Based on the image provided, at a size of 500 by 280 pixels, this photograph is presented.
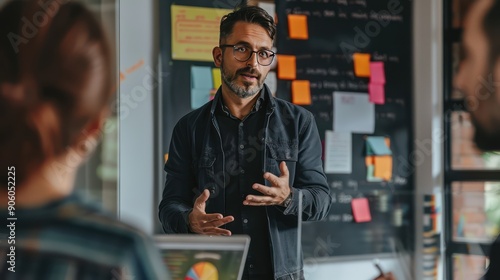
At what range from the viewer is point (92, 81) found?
1.42m

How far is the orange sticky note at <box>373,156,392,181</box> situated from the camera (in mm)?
3000

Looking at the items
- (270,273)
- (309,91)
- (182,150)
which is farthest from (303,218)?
(309,91)

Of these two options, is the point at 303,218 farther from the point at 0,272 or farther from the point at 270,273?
the point at 0,272

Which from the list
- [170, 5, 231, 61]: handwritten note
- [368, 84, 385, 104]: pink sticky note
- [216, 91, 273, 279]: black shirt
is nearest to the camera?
[216, 91, 273, 279]: black shirt

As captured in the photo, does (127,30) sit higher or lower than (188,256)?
higher

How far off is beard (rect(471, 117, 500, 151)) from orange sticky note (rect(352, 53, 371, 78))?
1.88 feet

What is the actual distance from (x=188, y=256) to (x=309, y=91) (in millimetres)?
1638

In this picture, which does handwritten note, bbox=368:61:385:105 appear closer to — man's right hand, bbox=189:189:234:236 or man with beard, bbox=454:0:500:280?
man with beard, bbox=454:0:500:280

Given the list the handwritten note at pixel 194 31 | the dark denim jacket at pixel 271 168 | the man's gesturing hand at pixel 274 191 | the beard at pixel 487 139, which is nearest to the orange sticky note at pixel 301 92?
the handwritten note at pixel 194 31

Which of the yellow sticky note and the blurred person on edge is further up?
the yellow sticky note

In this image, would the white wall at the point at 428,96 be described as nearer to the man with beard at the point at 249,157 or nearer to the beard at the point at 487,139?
the beard at the point at 487,139

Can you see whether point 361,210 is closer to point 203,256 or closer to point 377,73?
point 377,73

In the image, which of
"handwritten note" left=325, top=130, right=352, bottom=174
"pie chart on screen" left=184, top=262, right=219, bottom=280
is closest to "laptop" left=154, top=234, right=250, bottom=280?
"pie chart on screen" left=184, top=262, right=219, bottom=280

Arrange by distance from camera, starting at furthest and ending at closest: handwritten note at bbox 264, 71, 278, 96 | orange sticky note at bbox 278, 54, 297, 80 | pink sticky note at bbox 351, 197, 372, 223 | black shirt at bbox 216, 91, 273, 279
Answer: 1. pink sticky note at bbox 351, 197, 372, 223
2. orange sticky note at bbox 278, 54, 297, 80
3. handwritten note at bbox 264, 71, 278, 96
4. black shirt at bbox 216, 91, 273, 279
